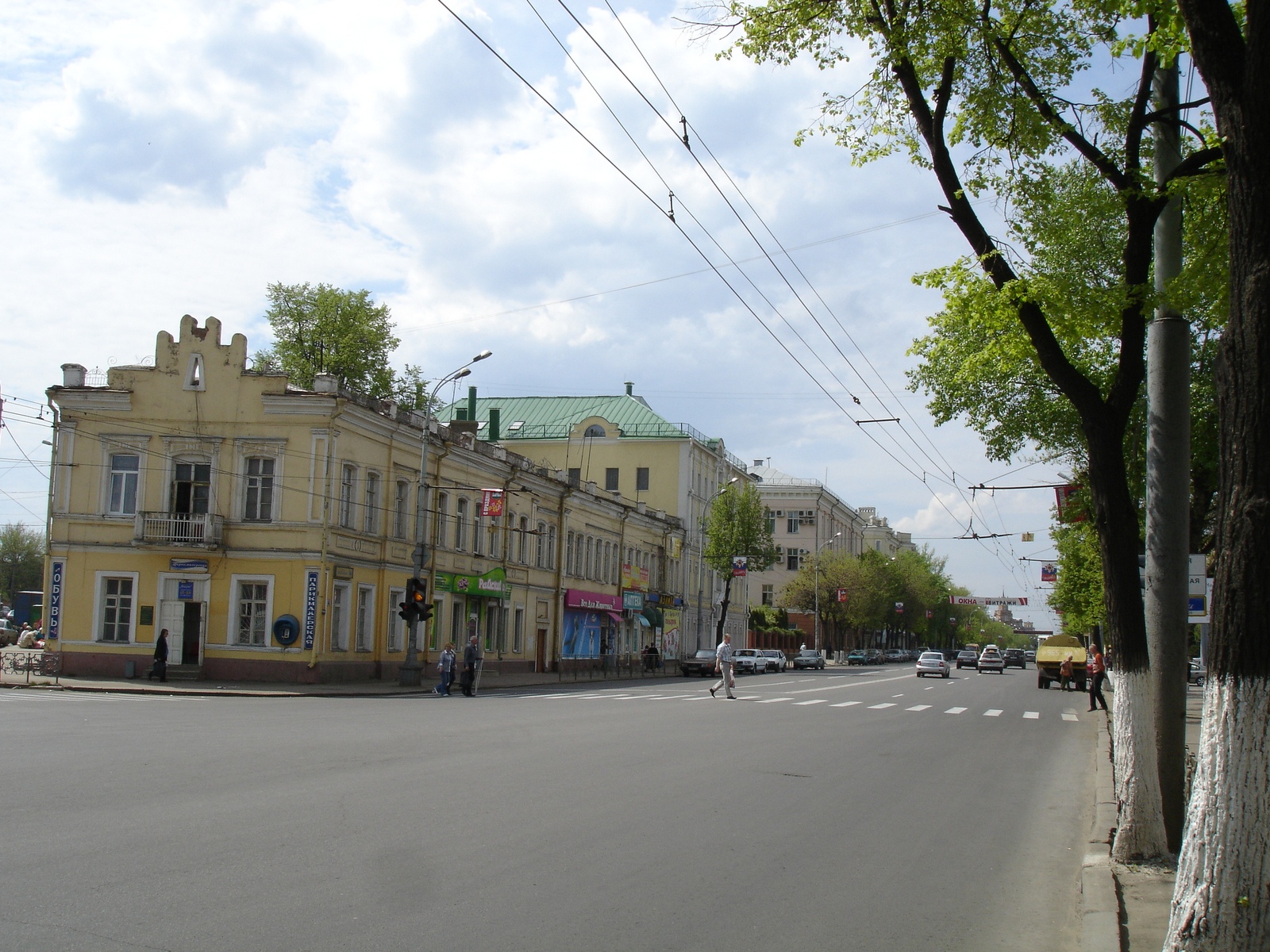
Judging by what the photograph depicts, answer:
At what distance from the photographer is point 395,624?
37.6 m

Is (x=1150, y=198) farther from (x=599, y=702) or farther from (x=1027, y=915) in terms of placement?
(x=599, y=702)

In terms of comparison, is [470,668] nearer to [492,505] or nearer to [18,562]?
[492,505]

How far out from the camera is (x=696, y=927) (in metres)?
6.54

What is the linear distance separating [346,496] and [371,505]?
67.4 inches

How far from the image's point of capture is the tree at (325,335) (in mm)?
54719

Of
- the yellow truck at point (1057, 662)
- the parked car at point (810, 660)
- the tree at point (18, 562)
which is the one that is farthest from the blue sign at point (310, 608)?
the tree at point (18, 562)

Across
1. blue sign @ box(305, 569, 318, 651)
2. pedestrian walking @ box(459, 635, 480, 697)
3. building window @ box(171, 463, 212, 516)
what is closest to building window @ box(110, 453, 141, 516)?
building window @ box(171, 463, 212, 516)

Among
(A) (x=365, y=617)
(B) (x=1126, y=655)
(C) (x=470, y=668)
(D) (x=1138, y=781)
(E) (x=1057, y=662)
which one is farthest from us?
(E) (x=1057, y=662)

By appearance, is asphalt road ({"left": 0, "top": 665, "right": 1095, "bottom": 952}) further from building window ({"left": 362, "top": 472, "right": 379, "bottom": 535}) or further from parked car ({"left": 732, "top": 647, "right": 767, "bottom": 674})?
parked car ({"left": 732, "top": 647, "right": 767, "bottom": 674})

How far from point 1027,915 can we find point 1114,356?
57.5ft

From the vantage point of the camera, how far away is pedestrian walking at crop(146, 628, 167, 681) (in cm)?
3138

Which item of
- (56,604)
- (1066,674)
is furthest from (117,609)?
(1066,674)

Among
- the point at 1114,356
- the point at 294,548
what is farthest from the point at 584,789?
the point at 294,548

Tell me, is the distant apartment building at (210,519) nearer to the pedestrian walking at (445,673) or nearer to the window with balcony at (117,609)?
the window with balcony at (117,609)
